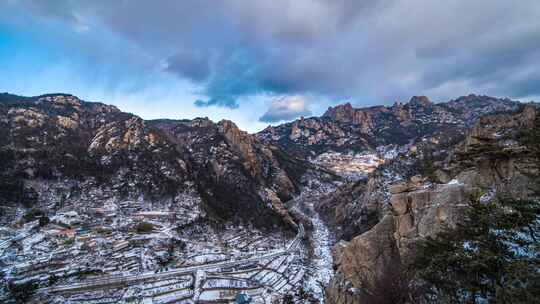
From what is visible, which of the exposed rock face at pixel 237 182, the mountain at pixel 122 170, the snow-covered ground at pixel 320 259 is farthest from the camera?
the exposed rock face at pixel 237 182

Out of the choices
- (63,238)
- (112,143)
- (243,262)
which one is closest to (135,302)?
(243,262)

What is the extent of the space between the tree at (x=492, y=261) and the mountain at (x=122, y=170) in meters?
101

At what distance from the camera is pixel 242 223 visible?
4496 inches

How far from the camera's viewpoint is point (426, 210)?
2750 centimetres

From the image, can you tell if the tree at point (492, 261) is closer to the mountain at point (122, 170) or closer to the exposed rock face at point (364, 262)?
the exposed rock face at point (364, 262)

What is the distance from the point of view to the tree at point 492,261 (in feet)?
36.9

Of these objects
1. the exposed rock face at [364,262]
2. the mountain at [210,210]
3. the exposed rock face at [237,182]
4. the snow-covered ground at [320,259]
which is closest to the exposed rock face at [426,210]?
the exposed rock face at [364,262]

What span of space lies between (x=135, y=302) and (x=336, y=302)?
4223cm

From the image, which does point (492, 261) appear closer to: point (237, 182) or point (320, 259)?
point (320, 259)

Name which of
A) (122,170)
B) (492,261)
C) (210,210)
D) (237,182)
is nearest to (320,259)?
(210,210)

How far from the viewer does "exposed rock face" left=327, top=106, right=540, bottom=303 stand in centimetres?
2199

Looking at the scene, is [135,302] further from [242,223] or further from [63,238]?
[242,223]

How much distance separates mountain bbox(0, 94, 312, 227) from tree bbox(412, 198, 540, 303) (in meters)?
101

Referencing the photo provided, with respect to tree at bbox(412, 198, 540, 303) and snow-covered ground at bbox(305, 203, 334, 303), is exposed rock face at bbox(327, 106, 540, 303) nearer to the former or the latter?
tree at bbox(412, 198, 540, 303)
